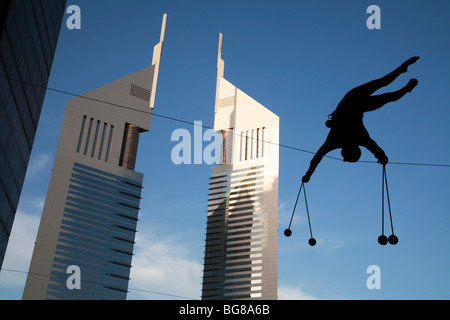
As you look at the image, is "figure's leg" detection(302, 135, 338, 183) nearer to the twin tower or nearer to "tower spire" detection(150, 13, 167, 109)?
the twin tower

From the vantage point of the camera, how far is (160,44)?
6127 inches

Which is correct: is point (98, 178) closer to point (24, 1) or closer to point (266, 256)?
point (266, 256)

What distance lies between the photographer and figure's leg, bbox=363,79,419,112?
7.11 m

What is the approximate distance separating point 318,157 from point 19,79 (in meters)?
19.9

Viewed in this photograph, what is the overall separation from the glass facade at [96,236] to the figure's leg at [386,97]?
12601 centimetres

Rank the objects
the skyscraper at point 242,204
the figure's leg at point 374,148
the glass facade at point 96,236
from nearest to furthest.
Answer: the figure's leg at point 374,148
the glass facade at point 96,236
the skyscraper at point 242,204

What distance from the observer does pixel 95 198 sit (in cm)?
13538

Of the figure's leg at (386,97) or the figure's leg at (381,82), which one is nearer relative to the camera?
the figure's leg at (381,82)

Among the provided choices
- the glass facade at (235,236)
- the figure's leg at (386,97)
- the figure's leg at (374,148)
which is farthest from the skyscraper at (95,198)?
the figure's leg at (386,97)

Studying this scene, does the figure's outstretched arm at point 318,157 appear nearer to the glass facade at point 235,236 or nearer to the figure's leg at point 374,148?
the figure's leg at point 374,148

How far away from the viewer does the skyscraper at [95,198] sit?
406ft

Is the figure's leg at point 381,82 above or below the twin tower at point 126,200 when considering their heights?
below
